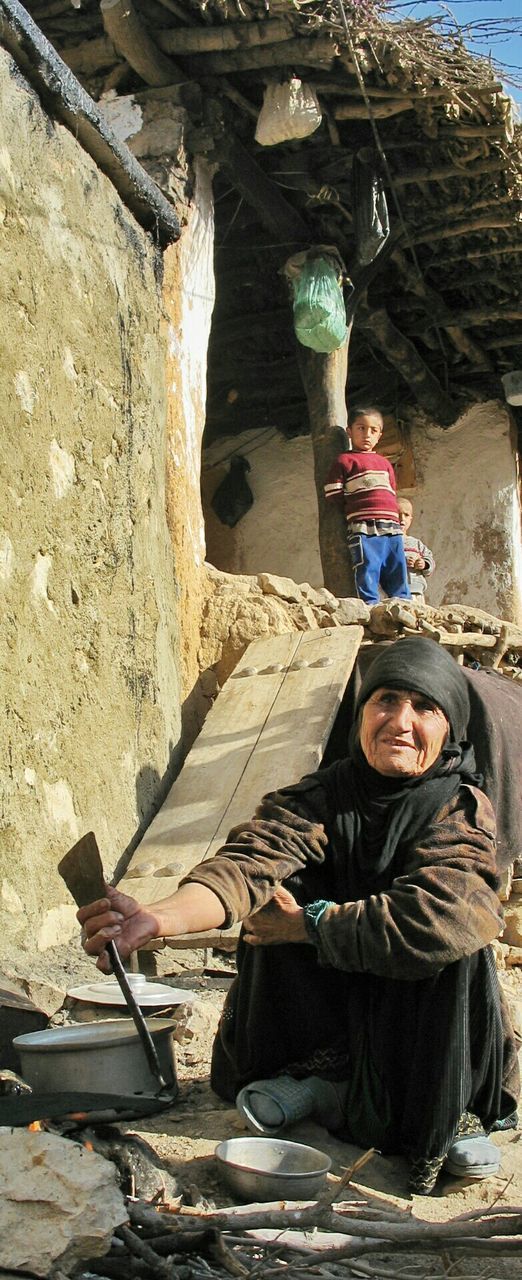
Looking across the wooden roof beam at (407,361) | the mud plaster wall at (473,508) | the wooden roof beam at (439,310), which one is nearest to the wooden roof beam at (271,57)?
the wooden roof beam at (439,310)

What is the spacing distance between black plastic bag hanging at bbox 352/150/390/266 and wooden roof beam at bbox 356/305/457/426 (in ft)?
4.21

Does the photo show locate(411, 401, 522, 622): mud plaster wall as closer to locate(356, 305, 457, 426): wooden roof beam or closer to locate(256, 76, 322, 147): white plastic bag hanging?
locate(356, 305, 457, 426): wooden roof beam

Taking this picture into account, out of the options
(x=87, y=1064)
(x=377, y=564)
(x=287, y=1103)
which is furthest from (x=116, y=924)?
(x=377, y=564)

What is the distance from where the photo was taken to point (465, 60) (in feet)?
19.3

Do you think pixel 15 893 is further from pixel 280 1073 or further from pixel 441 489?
pixel 441 489

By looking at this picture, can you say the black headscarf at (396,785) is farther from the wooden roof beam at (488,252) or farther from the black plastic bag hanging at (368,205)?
the wooden roof beam at (488,252)

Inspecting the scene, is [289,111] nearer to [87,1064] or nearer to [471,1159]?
[87,1064]

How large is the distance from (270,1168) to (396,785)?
2.66 feet

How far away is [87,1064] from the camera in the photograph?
2.36 meters

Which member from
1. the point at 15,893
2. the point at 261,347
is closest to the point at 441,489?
the point at 261,347

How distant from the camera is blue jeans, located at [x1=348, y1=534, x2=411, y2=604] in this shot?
6.60 m

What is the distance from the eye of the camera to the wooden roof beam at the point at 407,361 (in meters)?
8.15

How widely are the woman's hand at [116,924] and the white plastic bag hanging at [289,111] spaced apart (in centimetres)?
492

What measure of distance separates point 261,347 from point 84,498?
A: 5.11m
